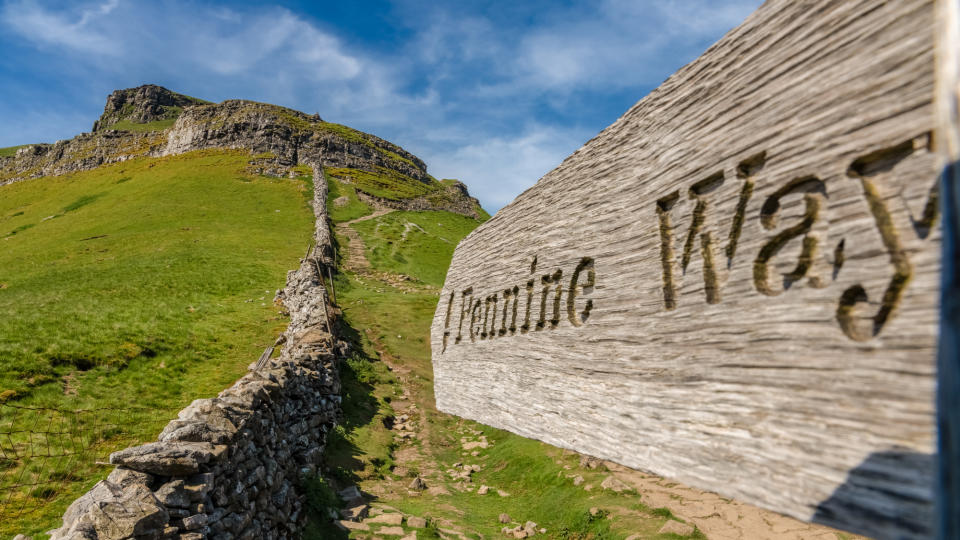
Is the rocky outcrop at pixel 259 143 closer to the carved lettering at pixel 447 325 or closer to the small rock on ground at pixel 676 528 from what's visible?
the carved lettering at pixel 447 325

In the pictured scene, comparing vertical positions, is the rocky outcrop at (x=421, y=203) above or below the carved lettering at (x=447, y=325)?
above

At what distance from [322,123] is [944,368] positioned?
335ft

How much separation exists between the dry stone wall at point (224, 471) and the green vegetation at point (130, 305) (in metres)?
2.86

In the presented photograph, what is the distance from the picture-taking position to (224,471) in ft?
17.1

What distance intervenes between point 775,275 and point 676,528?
4918 mm

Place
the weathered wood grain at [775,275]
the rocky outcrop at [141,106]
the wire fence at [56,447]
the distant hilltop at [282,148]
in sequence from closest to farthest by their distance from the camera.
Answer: the weathered wood grain at [775,275] < the wire fence at [56,447] < the distant hilltop at [282,148] < the rocky outcrop at [141,106]

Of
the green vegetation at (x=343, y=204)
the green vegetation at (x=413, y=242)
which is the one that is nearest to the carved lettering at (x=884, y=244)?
the green vegetation at (x=413, y=242)

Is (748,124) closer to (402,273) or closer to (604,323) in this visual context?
(604,323)

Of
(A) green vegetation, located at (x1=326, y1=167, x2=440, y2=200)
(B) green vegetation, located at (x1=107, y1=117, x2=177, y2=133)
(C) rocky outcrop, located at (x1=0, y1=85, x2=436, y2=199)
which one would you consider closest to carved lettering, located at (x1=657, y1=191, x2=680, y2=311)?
(A) green vegetation, located at (x1=326, y1=167, x2=440, y2=200)

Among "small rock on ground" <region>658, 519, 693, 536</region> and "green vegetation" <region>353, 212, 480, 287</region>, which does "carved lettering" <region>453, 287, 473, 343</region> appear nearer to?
"small rock on ground" <region>658, 519, 693, 536</region>

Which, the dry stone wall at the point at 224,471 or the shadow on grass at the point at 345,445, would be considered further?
the shadow on grass at the point at 345,445

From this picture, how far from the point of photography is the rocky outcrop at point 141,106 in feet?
508

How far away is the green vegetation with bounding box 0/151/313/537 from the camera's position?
9.71 m

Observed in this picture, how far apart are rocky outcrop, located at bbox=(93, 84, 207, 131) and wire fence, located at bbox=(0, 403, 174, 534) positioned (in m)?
179
